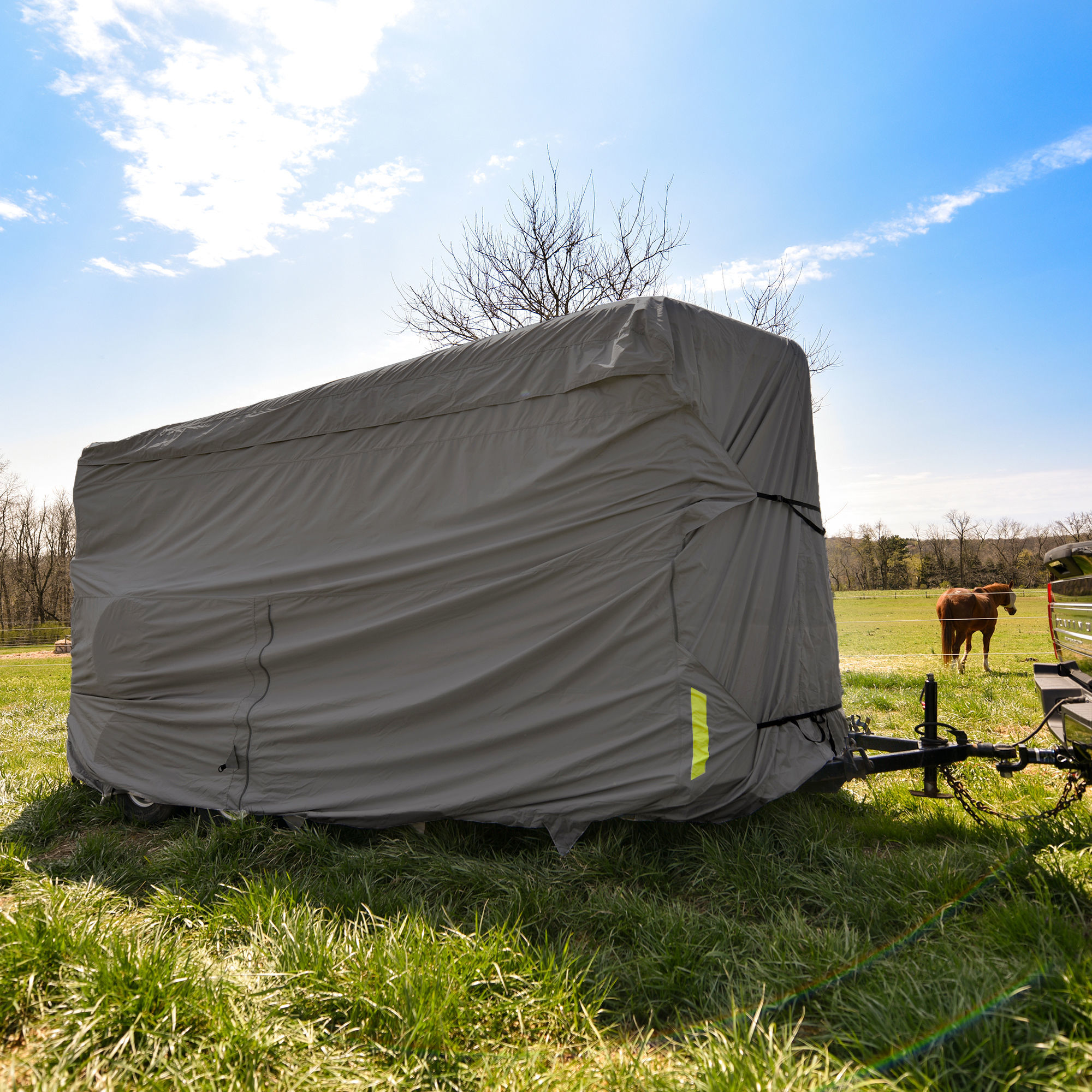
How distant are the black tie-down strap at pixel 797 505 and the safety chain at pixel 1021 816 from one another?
1.46m

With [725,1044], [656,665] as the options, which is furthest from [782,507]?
[725,1044]

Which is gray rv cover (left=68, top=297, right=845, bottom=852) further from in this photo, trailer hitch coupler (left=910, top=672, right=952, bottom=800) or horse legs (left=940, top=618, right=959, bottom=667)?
horse legs (left=940, top=618, right=959, bottom=667)

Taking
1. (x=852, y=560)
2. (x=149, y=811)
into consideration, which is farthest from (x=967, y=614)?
(x=852, y=560)

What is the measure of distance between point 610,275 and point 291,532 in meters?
10.2

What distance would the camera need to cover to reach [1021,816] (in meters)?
3.65

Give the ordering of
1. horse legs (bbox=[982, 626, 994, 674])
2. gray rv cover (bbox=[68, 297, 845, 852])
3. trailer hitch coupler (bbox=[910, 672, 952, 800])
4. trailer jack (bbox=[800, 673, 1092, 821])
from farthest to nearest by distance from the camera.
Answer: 1. horse legs (bbox=[982, 626, 994, 674])
2. trailer hitch coupler (bbox=[910, 672, 952, 800])
3. trailer jack (bbox=[800, 673, 1092, 821])
4. gray rv cover (bbox=[68, 297, 845, 852])

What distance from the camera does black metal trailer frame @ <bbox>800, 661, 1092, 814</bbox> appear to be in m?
3.54

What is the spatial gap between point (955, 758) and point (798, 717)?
2.52 feet

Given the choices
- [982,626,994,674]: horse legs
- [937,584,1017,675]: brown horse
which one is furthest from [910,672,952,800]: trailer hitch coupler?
[982,626,994,674]: horse legs

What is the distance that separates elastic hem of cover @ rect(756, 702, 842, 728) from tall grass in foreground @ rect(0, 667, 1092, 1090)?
19.4 inches

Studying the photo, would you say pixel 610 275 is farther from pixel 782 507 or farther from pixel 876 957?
pixel 876 957

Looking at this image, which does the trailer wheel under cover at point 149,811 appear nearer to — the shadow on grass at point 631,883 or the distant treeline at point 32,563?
the shadow on grass at point 631,883

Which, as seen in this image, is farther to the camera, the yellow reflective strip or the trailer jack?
the trailer jack

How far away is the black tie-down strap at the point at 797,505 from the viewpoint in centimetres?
385
